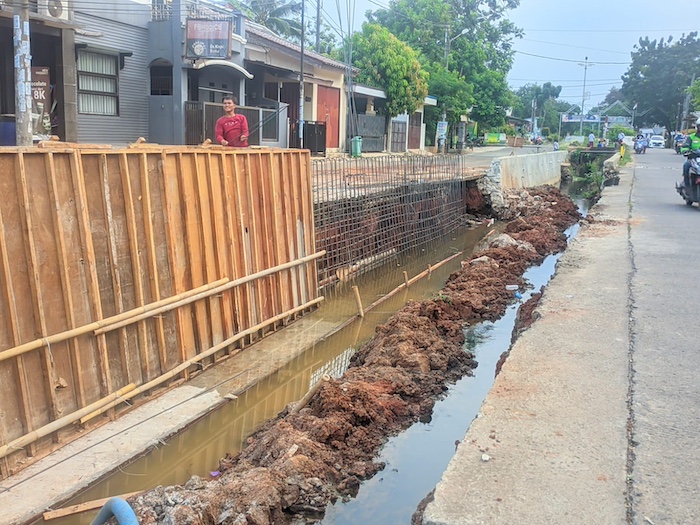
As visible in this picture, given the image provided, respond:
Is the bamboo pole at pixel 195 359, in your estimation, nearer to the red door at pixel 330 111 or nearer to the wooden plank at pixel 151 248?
the wooden plank at pixel 151 248

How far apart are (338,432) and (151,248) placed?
9.28ft

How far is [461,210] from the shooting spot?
70.6ft

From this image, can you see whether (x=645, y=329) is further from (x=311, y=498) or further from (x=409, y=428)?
(x=311, y=498)

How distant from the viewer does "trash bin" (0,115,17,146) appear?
14391mm

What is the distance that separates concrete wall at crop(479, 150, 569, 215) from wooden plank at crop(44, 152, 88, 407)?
1863cm

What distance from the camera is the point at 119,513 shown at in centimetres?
319

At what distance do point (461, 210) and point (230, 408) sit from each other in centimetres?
1551

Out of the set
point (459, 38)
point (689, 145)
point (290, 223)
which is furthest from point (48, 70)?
point (459, 38)

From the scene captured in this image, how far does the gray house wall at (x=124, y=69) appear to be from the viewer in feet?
55.6

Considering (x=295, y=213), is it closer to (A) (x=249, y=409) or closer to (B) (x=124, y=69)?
(A) (x=249, y=409)

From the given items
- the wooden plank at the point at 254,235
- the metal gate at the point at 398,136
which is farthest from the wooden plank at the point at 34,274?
the metal gate at the point at 398,136

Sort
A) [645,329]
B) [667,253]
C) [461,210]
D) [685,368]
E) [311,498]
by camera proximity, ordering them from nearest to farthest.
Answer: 1. [311,498]
2. [685,368]
3. [645,329]
4. [667,253]
5. [461,210]

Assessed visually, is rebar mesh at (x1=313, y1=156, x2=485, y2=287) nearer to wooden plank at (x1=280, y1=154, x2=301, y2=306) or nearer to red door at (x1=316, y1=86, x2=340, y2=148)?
wooden plank at (x1=280, y1=154, x2=301, y2=306)

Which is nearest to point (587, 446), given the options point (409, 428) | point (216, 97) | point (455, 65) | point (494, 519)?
point (494, 519)
